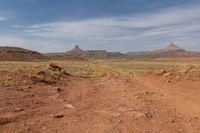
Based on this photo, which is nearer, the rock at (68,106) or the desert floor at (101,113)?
the desert floor at (101,113)

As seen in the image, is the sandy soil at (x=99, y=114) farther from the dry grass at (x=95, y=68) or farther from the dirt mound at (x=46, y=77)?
the dry grass at (x=95, y=68)

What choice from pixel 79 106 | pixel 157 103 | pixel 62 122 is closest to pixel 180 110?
pixel 157 103

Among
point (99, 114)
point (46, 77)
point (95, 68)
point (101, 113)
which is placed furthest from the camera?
point (95, 68)

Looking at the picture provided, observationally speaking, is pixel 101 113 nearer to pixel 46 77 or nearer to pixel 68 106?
pixel 68 106

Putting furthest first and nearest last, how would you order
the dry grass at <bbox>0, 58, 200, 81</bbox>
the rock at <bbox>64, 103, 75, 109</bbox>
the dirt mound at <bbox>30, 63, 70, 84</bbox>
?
the dry grass at <bbox>0, 58, 200, 81</bbox>
the dirt mound at <bbox>30, 63, 70, 84</bbox>
the rock at <bbox>64, 103, 75, 109</bbox>

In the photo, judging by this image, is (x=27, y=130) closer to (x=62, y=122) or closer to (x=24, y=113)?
(x=62, y=122)

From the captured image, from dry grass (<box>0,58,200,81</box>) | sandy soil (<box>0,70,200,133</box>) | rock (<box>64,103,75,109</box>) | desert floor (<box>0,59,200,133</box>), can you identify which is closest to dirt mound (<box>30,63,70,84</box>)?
dry grass (<box>0,58,200,81</box>)

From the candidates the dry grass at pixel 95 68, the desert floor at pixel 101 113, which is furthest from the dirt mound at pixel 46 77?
the desert floor at pixel 101 113

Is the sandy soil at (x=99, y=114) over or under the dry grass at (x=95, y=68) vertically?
over

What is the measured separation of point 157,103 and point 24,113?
518 cm

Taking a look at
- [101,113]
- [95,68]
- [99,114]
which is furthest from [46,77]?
[95,68]

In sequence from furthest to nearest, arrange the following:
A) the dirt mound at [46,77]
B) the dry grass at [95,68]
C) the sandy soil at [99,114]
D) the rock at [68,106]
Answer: the dry grass at [95,68]
the dirt mound at [46,77]
the rock at [68,106]
the sandy soil at [99,114]

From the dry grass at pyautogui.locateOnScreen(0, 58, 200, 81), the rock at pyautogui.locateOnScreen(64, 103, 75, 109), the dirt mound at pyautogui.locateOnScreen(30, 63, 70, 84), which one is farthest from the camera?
the dry grass at pyautogui.locateOnScreen(0, 58, 200, 81)

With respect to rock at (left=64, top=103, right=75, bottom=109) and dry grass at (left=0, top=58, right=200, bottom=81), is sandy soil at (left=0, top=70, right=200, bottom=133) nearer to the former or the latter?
rock at (left=64, top=103, right=75, bottom=109)
